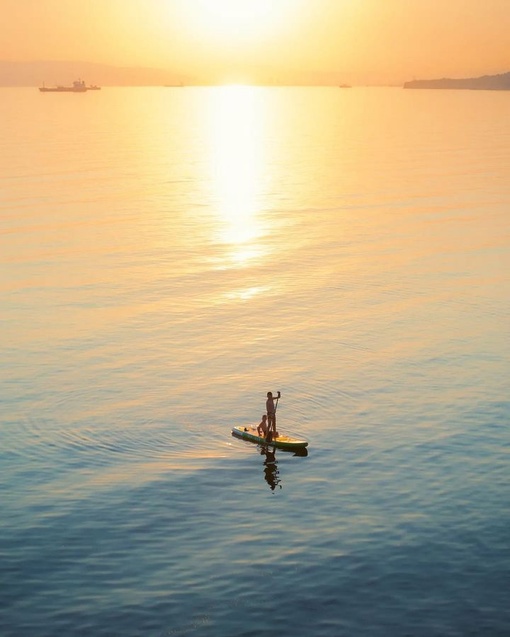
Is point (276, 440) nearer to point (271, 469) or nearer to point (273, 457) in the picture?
point (273, 457)

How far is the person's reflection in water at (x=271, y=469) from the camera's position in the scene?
45469 millimetres

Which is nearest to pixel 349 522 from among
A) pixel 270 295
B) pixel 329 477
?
pixel 329 477

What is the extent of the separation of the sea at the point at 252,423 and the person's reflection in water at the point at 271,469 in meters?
0.14

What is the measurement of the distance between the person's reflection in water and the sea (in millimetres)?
141

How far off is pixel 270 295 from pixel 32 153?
122703 millimetres

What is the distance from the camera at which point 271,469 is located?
47.1m

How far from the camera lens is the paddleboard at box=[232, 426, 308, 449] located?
48312 mm

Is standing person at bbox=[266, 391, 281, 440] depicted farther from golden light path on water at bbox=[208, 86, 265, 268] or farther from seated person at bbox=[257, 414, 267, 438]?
golden light path on water at bbox=[208, 86, 265, 268]

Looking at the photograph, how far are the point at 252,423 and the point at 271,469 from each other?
20.5ft

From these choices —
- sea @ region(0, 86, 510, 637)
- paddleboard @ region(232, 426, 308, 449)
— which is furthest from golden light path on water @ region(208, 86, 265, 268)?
paddleboard @ region(232, 426, 308, 449)

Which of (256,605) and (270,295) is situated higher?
(270,295)

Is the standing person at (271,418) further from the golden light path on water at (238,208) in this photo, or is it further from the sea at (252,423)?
the golden light path on water at (238,208)

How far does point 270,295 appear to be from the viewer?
81.2m

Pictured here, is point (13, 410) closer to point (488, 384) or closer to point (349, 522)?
point (349, 522)
